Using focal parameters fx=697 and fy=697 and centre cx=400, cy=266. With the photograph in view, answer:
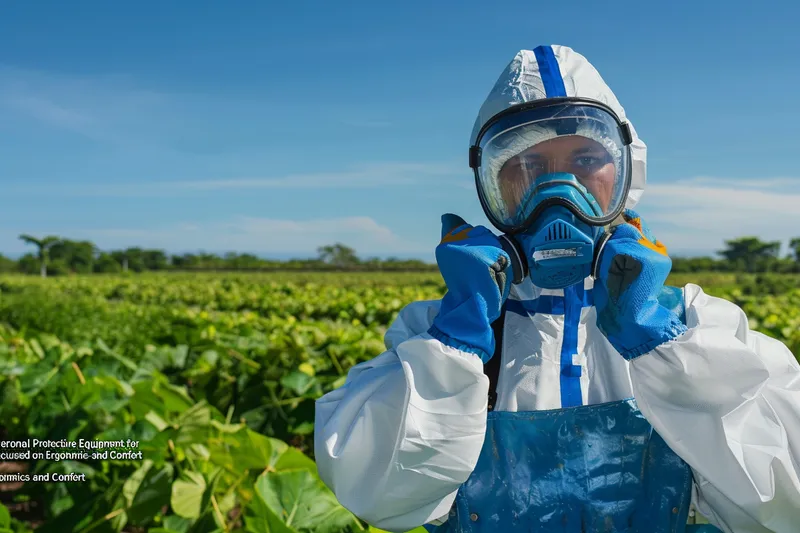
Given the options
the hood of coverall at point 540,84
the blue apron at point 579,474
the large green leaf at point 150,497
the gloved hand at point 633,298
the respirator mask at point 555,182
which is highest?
the hood of coverall at point 540,84

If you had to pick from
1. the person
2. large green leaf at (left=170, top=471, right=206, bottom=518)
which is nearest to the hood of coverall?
the person

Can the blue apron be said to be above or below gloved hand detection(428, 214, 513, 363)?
Answer: below

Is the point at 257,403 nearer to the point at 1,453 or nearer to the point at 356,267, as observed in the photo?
the point at 1,453

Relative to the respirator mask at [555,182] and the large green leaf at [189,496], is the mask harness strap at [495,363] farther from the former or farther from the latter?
the large green leaf at [189,496]

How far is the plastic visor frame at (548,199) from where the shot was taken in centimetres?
146

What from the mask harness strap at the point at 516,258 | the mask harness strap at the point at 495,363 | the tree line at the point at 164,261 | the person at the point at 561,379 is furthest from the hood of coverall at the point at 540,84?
the tree line at the point at 164,261

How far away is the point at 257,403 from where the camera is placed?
11.8 feet

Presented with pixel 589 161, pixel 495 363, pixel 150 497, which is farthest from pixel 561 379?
pixel 150 497

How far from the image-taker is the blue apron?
4.78 feet

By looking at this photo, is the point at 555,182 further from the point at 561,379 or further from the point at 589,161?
Result: the point at 561,379

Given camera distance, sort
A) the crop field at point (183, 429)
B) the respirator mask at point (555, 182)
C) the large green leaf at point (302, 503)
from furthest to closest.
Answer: the crop field at point (183, 429), the large green leaf at point (302, 503), the respirator mask at point (555, 182)

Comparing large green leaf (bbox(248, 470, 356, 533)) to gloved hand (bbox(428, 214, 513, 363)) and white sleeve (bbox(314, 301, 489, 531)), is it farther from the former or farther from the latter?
gloved hand (bbox(428, 214, 513, 363))

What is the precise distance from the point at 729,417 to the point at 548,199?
547 mm

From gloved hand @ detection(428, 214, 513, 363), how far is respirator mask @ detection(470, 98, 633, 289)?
0.09m
